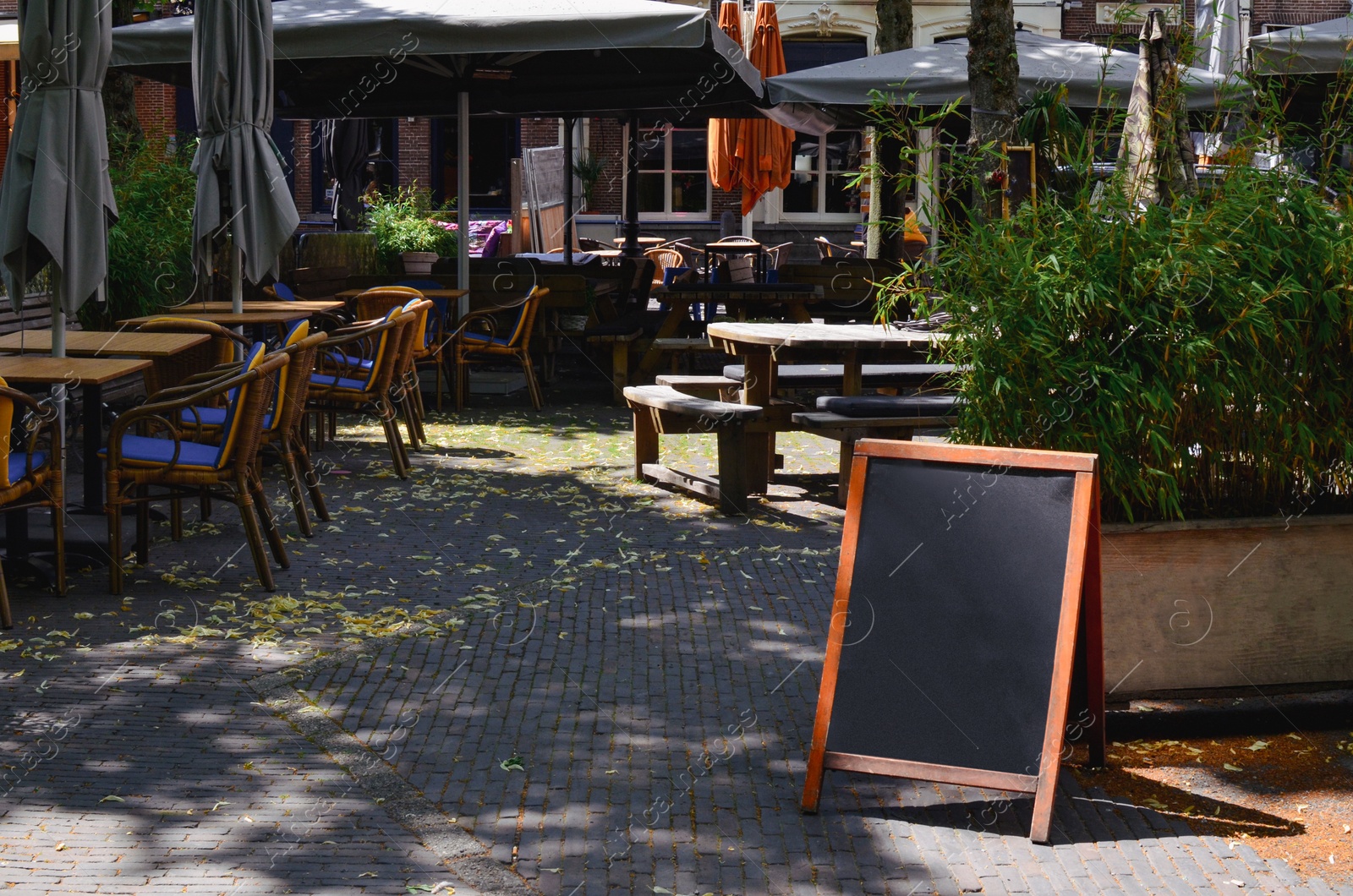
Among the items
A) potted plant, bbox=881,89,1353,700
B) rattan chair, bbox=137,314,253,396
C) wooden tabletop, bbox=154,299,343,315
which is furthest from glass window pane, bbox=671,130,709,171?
potted plant, bbox=881,89,1353,700

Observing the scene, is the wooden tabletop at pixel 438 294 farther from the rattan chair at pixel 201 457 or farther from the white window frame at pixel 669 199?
the white window frame at pixel 669 199

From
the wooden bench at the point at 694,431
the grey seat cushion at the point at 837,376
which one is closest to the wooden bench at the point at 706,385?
the grey seat cushion at the point at 837,376

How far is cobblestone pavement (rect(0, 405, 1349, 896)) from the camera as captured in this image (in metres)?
3.37

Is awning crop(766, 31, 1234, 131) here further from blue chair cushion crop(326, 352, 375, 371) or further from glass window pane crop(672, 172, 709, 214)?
glass window pane crop(672, 172, 709, 214)

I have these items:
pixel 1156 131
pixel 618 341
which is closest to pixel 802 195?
pixel 618 341

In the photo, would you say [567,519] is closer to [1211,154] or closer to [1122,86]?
[1211,154]

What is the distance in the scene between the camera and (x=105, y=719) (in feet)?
14.0

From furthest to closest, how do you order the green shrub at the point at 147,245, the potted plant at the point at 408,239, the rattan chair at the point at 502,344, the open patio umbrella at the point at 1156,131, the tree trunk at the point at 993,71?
1. the potted plant at the point at 408,239
2. the rattan chair at the point at 502,344
3. the green shrub at the point at 147,245
4. the tree trunk at the point at 993,71
5. the open patio umbrella at the point at 1156,131

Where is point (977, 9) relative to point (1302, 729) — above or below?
above

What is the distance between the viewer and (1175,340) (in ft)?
13.4

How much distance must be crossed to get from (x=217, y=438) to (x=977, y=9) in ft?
17.2

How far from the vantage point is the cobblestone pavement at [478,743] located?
11.1 ft

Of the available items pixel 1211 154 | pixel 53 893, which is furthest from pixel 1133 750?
pixel 53 893

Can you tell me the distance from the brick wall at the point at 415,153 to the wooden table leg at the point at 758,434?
18817 mm
